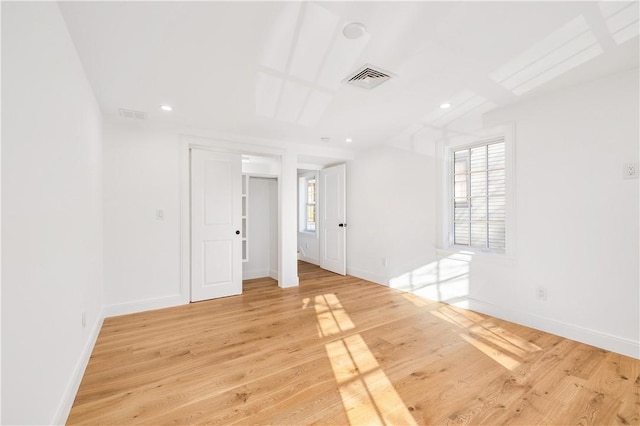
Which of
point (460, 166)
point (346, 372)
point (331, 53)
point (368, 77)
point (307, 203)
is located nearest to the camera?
point (346, 372)

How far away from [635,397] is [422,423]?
1.49 metres

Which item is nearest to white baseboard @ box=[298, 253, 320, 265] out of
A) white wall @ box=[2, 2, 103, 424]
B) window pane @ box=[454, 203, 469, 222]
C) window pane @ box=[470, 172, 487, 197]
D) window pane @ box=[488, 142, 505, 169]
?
window pane @ box=[454, 203, 469, 222]

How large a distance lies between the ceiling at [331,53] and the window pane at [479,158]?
0.58 meters

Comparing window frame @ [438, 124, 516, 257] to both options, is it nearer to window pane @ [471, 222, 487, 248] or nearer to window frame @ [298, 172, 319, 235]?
window pane @ [471, 222, 487, 248]

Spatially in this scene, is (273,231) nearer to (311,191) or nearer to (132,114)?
(311,191)

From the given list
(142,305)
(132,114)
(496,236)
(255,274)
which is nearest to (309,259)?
(255,274)

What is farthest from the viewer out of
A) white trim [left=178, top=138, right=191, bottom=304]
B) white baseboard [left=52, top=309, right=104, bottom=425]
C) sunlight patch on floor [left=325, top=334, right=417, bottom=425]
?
white trim [left=178, top=138, right=191, bottom=304]

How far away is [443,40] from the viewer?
2168 mm

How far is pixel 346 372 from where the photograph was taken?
210 centimetres

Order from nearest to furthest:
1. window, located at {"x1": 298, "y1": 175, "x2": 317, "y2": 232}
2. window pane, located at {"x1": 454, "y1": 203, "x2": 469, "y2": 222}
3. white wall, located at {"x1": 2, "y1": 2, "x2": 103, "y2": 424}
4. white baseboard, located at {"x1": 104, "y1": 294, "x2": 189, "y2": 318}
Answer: white wall, located at {"x1": 2, "y1": 2, "x2": 103, "y2": 424}
white baseboard, located at {"x1": 104, "y1": 294, "x2": 189, "y2": 318}
window pane, located at {"x1": 454, "y1": 203, "x2": 469, "y2": 222}
window, located at {"x1": 298, "y1": 175, "x2": 317, "y2": 232}

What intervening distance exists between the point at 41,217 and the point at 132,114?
2.30 m

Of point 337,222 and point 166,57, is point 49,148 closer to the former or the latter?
point 166,57

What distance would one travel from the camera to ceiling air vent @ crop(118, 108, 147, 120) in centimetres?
311

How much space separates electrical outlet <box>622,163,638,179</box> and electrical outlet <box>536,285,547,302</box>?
123 centimetres
